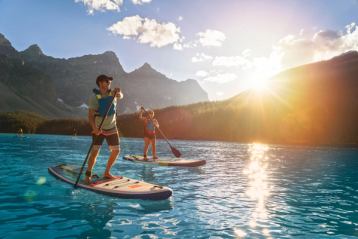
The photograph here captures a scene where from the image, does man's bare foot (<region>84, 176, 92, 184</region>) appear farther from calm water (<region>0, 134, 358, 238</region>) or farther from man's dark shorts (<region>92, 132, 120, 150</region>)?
man's dark shorts (<region>92, 132, 120, 150</region>)

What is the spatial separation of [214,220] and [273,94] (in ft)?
455

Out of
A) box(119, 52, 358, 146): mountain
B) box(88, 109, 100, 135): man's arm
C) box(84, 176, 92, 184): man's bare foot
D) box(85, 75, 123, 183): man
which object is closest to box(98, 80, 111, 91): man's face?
box(85, 75, 123, 183): man

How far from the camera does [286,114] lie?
120m

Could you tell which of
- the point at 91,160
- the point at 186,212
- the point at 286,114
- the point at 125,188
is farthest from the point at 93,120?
the point at 286,114

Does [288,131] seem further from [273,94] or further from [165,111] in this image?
[165,111]

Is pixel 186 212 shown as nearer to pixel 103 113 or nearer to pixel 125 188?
pixel 125 188

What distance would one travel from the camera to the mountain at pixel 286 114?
107 meters

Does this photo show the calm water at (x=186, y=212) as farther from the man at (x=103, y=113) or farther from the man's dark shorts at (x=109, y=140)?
the man at (x=103, y=113)

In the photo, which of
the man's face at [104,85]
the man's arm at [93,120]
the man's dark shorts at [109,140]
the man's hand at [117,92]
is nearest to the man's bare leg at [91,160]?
the man's dark shorts at [109,140]

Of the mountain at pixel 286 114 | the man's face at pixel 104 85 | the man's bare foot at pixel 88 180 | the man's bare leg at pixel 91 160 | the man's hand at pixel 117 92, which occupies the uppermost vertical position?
the mountain at pixel 286 114

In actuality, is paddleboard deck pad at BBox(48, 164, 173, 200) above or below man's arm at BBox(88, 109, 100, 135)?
below

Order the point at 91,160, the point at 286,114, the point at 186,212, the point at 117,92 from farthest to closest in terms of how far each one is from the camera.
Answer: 1. the point at 286,114
2. the point at 91,160
3. the point at 117,92
4. the point at 186,212

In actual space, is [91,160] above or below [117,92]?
below

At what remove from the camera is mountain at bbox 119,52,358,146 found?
350ft
